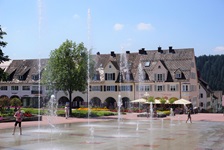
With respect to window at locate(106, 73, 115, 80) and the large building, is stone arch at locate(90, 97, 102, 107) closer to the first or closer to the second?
the large building

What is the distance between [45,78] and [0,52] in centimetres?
944

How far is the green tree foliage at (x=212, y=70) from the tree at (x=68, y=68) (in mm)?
118844

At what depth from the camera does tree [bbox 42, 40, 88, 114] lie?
46.3m

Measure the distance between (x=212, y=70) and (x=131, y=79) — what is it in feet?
368

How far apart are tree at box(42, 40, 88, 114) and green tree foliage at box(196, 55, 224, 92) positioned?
119m

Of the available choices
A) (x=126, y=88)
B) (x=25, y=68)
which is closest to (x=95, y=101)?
(x=126, y=88)

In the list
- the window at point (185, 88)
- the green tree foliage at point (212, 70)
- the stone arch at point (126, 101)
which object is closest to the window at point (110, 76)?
the stone arch at point (126, 101)

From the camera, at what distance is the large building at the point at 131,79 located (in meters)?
66.3

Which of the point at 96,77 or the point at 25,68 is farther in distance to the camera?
the point at 25,68

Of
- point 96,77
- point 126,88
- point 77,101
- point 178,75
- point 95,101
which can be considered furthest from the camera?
point 77,101

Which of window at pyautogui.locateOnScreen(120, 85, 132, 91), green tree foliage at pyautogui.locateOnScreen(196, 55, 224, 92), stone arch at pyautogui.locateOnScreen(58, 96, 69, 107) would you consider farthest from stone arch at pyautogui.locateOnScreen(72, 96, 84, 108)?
green tree foliage at pyautogui.locateOnScreen(196, 55, 224, 92)

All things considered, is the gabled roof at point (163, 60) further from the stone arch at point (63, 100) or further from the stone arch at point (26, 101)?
the stone arch at point (26, 101)

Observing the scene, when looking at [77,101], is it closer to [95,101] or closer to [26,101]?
[95,101]

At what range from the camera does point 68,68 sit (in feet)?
153
